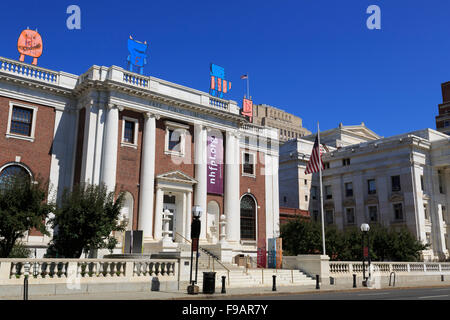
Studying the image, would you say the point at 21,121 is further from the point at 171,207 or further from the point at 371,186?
the point at 371,186

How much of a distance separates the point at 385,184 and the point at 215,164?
97.6 feet

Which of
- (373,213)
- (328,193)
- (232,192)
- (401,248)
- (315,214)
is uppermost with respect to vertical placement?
(328,193)

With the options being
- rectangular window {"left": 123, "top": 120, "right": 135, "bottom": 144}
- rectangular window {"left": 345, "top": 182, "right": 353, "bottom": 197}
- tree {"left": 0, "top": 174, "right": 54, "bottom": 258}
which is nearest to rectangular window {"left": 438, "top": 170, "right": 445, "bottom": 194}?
rectangular window {"left": 345, "top": 182, "right": 353, "bottom": 197}

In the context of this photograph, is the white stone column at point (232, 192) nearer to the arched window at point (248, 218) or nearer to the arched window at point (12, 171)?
the arched window at point (248, 218)

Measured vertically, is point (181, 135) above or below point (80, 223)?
above

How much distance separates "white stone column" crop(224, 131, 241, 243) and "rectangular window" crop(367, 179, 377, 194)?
27511 millimetres

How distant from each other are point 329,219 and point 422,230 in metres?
13.7

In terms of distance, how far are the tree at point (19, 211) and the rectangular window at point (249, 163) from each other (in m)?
23.4

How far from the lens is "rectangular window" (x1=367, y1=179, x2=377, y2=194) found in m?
61.5

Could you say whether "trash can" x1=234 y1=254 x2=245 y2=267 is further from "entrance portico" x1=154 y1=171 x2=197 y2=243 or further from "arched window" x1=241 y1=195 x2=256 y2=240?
"arched window" x1=241 y1=195 x2=256 y2=240

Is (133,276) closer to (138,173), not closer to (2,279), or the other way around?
(2,279)

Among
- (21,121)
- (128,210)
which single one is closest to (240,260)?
(128,210)

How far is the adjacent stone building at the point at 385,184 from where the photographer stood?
57.3 metres

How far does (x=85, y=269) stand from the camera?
20.2m
